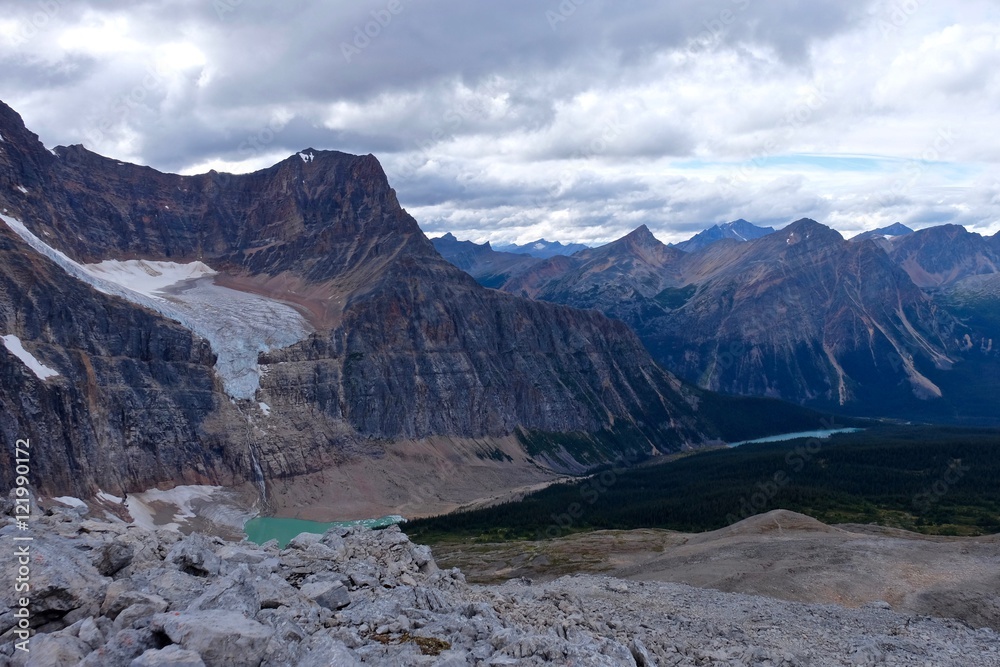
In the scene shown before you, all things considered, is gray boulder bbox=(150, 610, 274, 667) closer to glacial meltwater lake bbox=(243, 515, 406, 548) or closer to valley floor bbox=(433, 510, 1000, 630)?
valley floor bbox=(433, 510, 1000, 630)

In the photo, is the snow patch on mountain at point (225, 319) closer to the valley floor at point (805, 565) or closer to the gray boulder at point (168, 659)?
the valley floor at point (805, 565)

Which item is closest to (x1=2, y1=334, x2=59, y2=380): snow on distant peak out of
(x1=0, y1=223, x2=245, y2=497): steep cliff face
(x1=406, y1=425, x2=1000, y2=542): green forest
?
(x1=0, y1=223, x2=245, y2=497): steep cliff face

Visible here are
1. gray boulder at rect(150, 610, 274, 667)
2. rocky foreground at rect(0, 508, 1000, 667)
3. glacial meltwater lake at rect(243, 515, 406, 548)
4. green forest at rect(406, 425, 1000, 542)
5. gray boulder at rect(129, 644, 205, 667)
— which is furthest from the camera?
glacial meltwater lake at rect(243, 515, 406, 548)

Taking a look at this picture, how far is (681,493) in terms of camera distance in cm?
14025

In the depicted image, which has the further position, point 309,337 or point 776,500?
point 309,337

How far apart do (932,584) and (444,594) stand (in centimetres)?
4061

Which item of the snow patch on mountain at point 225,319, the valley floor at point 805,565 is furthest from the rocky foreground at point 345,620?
the snow patch on mountain at point 225,319

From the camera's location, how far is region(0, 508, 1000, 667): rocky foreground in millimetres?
22375

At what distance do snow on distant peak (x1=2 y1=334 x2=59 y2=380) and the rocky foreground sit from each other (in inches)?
3820

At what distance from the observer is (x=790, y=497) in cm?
12256

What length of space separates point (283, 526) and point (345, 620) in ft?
401

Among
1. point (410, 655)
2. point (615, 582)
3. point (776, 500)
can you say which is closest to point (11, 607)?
point (410, 655)

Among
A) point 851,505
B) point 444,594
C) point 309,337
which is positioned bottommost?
point 851,505

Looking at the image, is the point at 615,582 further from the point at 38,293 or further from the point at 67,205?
the point at 67,205
